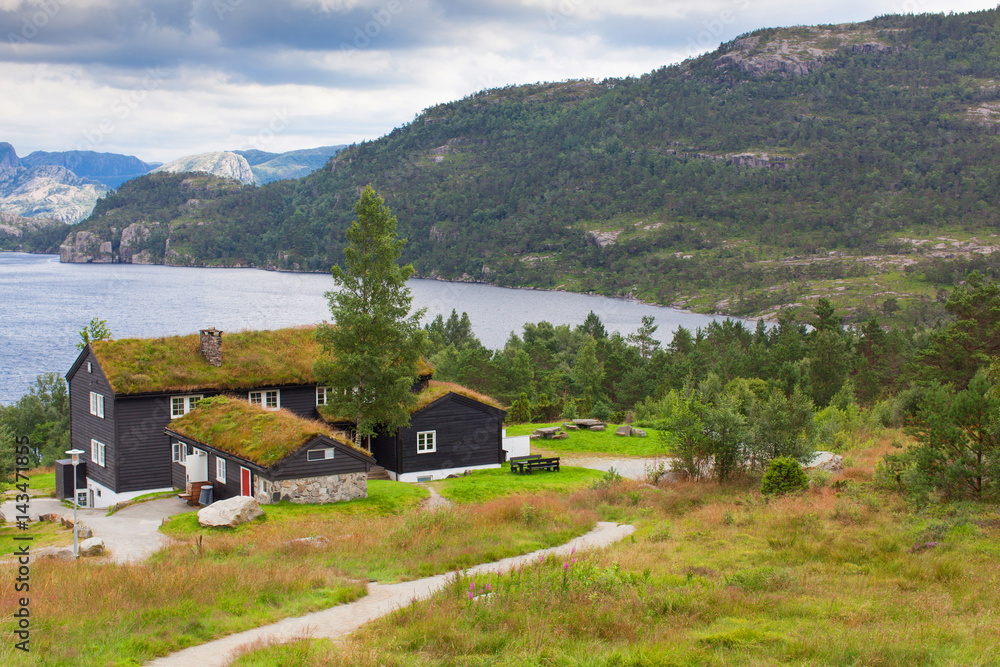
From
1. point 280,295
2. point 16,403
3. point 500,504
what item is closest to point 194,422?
point 500,504

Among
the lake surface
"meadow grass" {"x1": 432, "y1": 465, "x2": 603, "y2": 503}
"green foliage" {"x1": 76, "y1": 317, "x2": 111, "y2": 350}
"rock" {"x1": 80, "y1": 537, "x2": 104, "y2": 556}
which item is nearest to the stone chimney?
"green foliage" {"x1": 76, "y1": 317, "x2": 111, "y2": 350}

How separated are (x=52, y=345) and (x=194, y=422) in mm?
107281

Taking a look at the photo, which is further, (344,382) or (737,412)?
(344,382)

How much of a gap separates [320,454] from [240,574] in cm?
1468

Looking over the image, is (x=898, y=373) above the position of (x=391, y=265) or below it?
below

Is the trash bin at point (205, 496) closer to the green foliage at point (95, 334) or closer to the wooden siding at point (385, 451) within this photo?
the wooden siding at point (385, 451)

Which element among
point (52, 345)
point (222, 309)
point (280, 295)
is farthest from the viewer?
point (280, 295)

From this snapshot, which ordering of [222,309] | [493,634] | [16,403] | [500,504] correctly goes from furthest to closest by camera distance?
1. [222,309]
2. [16,403]
3. [500,504]
4. [493,634]

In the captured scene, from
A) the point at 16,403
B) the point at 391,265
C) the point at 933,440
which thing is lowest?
the point at 16,403

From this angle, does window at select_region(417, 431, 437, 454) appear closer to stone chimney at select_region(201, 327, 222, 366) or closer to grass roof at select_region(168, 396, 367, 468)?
grass roof at select_region(168, 396, 367, 468)

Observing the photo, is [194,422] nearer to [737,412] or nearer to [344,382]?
[344,382]

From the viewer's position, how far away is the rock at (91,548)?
2002cm

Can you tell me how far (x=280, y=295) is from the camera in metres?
199

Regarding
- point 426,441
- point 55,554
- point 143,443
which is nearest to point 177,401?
point 143,443
